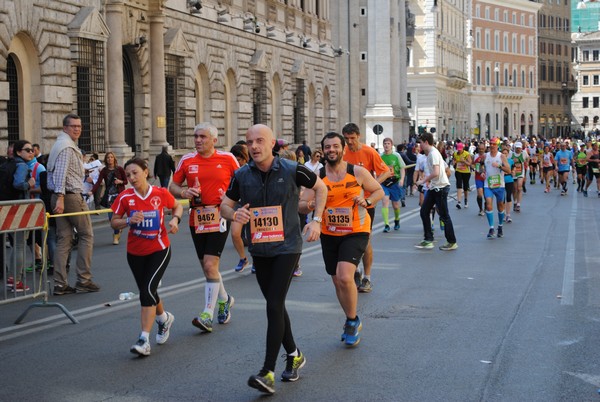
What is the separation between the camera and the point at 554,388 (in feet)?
25.4

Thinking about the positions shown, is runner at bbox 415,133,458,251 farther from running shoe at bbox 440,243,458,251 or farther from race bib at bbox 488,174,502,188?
race bib at bbox 488,174,502,188

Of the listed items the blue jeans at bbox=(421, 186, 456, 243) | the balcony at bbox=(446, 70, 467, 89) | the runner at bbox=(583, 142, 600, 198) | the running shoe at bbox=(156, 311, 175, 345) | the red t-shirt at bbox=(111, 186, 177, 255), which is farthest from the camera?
the balcony at bbox=(446, 70, 467, 89)

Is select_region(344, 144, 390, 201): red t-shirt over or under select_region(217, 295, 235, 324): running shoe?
over

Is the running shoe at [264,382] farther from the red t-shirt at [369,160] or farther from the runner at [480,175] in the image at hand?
the runner at [480,175]

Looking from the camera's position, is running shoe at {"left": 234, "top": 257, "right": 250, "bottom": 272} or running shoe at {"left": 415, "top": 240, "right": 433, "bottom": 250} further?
running shoe at {"left": 415, "top": 240, "right": 433, "bottom": 250}

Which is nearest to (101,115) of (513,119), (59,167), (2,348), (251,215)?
(59,167)

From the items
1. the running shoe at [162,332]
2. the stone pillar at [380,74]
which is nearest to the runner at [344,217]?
the running shoe at [162,332]

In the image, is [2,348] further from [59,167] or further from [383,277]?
[383,277]

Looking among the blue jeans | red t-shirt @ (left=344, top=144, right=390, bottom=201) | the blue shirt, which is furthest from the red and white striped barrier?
the blue shirt

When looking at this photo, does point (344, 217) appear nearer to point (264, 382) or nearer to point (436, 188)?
point (264, 382)

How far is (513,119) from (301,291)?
123 m

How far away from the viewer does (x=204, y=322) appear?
9.91 m

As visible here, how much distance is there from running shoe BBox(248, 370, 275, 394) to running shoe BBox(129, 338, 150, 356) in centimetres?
167

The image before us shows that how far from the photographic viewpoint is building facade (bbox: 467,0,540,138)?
125062 millimetres
